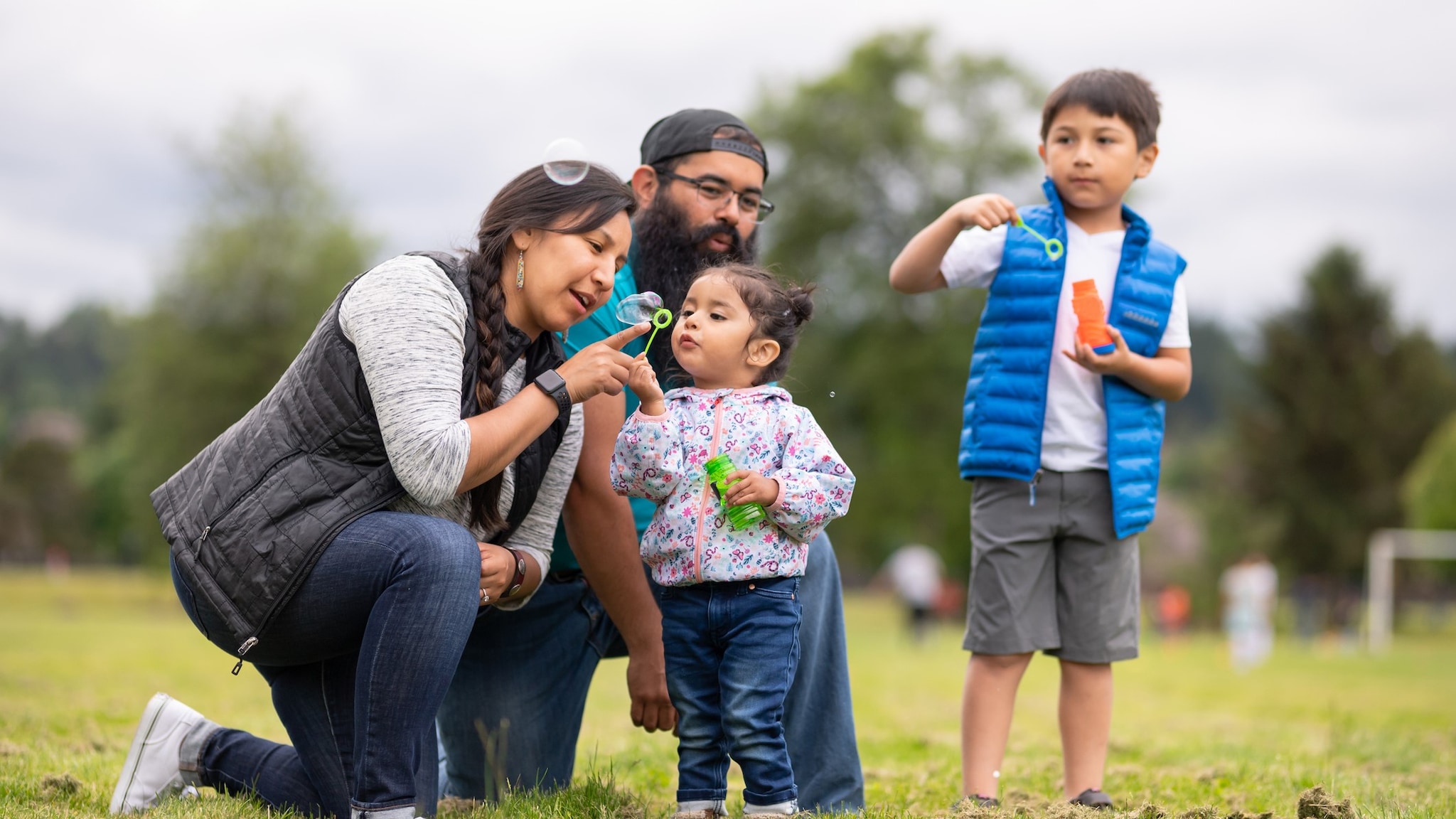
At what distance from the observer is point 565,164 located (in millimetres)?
3016

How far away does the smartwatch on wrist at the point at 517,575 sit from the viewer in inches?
121

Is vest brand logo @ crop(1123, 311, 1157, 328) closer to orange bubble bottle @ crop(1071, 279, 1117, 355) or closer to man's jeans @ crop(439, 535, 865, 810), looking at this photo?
orange bubble bottle @ crop(1071, 279, 1117, 355)

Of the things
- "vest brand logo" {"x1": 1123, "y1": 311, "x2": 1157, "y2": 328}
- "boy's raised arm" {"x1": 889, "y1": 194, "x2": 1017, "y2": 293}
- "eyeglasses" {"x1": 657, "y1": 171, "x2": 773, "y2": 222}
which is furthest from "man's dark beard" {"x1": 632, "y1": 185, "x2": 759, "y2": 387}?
"vest brand logo" {"x1": 1123, "y1": 311, "x2": 1157, "y2": 328}

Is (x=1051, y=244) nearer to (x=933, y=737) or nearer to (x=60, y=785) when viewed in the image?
(x=933, y=737)

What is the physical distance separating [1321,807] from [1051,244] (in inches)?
65.0

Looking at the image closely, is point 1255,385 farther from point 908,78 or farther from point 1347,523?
point 908,78

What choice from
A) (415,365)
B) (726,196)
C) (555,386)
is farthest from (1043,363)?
(415,365)

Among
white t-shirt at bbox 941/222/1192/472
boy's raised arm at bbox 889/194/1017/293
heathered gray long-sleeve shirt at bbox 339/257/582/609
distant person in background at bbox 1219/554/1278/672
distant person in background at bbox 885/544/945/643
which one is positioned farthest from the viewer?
distant person in background at bbox 885/544/945/643

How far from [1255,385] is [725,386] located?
35.4 meters

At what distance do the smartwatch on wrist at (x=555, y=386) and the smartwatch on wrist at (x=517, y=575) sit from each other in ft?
1.52

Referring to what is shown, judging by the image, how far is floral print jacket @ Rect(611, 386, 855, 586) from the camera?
2.99 m

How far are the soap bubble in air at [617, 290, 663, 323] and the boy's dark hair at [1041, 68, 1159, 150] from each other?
134 cm

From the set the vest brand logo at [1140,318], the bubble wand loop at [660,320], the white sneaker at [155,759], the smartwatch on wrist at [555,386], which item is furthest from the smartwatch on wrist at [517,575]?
the vest brand logo at [1140,318]

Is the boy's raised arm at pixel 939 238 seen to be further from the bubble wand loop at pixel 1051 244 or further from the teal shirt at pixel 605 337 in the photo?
the teal shirt at pixel 605 337
